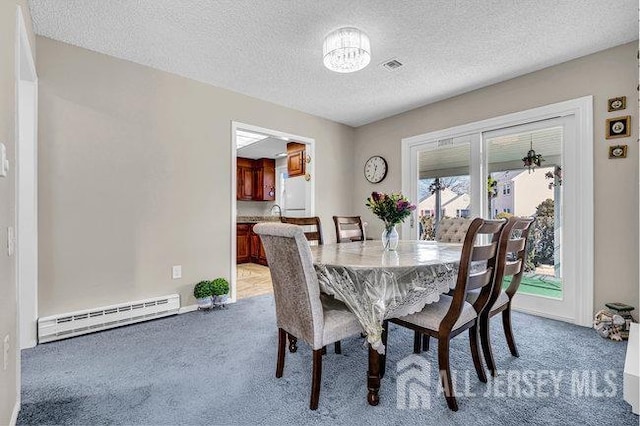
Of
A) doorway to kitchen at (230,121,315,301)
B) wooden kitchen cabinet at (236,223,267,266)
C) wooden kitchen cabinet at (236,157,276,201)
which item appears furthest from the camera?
wooden kitchen cabinet at (236,157,276,201)

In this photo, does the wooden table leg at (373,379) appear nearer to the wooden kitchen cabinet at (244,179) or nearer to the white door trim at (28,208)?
the white door trim at (28,208)

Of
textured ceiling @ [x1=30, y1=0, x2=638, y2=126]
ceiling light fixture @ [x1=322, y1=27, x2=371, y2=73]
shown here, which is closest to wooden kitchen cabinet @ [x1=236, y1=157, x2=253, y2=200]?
textured ceiling @ [x1=30, y1=0, x2=638, y2=126]

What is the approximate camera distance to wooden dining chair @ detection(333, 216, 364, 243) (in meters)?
2.83

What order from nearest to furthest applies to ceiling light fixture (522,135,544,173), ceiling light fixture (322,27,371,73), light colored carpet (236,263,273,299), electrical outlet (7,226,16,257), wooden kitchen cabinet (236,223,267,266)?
1. electrical outlet (7,226,16,257)
2. ceiling light fixture (322,27,371,73)
3. ceiling light fixture (522,135,544,173)
4. light colored carpet (236,263,273,299)
5. wooden kitchen cabinet (236,223,267,266)

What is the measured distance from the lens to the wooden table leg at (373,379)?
1.54m

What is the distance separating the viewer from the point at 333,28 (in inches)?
88.4

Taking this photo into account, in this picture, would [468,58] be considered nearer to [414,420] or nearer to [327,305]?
[327,305]

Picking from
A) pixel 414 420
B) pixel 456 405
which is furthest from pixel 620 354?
pixel 414 420

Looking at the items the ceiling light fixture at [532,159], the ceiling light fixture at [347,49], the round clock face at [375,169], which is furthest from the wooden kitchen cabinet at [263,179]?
the ceiling light fixture at [532,159]

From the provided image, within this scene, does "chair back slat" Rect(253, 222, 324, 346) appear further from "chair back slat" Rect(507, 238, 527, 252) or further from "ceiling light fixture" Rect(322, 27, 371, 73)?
"ceiling light fixture" Rect(322, 27, 371, 73)

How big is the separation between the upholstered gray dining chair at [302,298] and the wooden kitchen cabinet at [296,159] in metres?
2.98

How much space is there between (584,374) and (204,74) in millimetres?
3978

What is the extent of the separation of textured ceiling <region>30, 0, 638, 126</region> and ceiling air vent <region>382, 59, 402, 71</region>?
0.19ft
